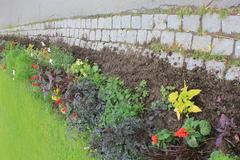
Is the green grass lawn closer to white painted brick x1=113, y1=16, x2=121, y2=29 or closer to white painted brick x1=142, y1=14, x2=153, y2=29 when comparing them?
white painted brick x1=113, y1=16, x2=121, y2=29

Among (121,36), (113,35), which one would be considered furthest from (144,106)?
(113,35)

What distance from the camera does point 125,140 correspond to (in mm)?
6168

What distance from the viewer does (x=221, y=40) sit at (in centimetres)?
546

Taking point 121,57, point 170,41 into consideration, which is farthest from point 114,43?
point 170,41

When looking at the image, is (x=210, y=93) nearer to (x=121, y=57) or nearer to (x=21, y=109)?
(x=121, y=57)

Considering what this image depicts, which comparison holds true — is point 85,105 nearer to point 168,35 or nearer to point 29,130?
point 168,35

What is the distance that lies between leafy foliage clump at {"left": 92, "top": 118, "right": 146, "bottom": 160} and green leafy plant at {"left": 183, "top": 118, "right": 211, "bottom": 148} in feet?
2.68

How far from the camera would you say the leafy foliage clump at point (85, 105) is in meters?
7.46

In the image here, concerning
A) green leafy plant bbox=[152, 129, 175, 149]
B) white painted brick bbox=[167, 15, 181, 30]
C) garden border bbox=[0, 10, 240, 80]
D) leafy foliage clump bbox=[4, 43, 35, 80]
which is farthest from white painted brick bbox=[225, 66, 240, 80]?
leafy foliage clump bbox=[4, 43, 35, 80]

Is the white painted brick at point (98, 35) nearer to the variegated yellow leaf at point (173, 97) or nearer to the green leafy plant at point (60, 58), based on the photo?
the green leafy plant at point (60, 58)

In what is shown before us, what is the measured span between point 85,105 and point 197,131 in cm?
267

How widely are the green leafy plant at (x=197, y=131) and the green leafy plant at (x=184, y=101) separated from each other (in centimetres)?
21

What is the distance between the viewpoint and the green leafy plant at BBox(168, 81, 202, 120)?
5539mm

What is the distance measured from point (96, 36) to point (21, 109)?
4.48 m
